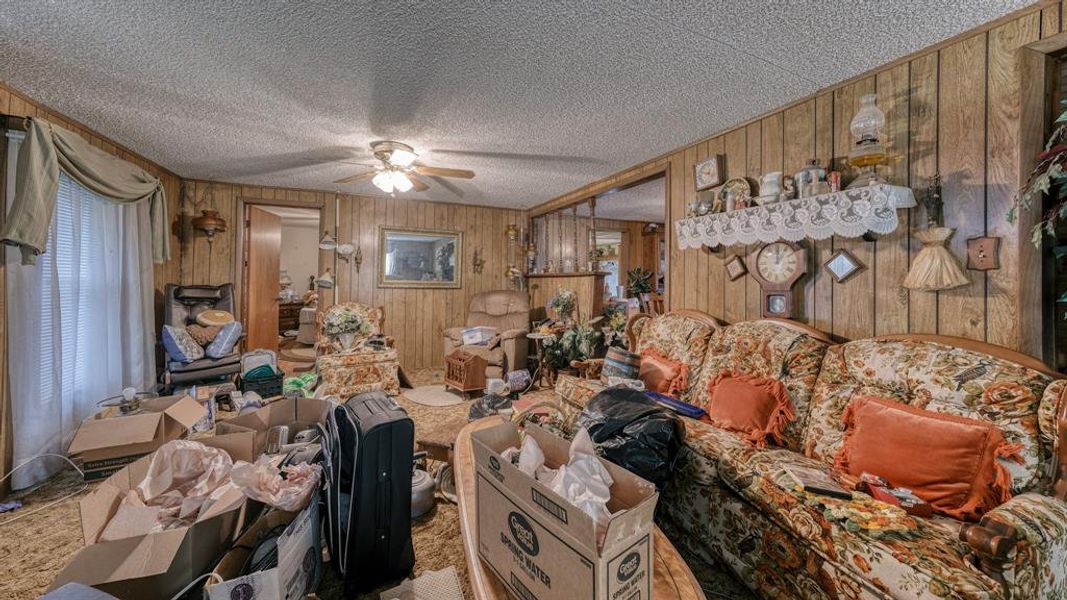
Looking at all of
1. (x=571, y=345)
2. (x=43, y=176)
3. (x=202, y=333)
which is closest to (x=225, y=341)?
(x=202, y=333)

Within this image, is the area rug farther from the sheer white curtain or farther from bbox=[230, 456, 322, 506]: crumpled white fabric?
bbox=[230, 456, 322, 506]: crumpled white fabric

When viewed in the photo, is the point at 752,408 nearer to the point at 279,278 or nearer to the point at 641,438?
the point at 641,438

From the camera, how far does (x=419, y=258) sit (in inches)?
216

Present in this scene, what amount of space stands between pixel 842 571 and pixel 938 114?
2.04 meters

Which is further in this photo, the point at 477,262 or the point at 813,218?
the point at 477,262

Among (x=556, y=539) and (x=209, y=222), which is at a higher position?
(x=209, y=222)

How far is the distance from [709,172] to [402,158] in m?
2.40

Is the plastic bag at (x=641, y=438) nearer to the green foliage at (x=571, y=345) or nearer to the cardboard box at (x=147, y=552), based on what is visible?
the cardboard box at (x=147, y=552)

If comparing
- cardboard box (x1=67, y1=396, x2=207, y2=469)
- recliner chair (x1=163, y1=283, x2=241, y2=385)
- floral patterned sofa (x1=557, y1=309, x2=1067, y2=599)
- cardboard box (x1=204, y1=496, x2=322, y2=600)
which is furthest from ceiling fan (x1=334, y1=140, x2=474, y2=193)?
floral patterned sofa (x1=557, y1=309, x2=1067, y2=599)

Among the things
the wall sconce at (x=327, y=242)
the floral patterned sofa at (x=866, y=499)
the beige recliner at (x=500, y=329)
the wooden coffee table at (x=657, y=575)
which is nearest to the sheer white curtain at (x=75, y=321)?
the wall sconce at (x=327, y=242)

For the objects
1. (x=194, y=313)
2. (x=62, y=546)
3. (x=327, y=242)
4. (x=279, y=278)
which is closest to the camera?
(x=62, y=546)

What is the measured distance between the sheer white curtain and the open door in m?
1.28

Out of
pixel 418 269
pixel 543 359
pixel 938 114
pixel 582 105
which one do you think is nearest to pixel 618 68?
pixel 582 105

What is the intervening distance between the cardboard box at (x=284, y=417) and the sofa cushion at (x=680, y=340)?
212 cm
